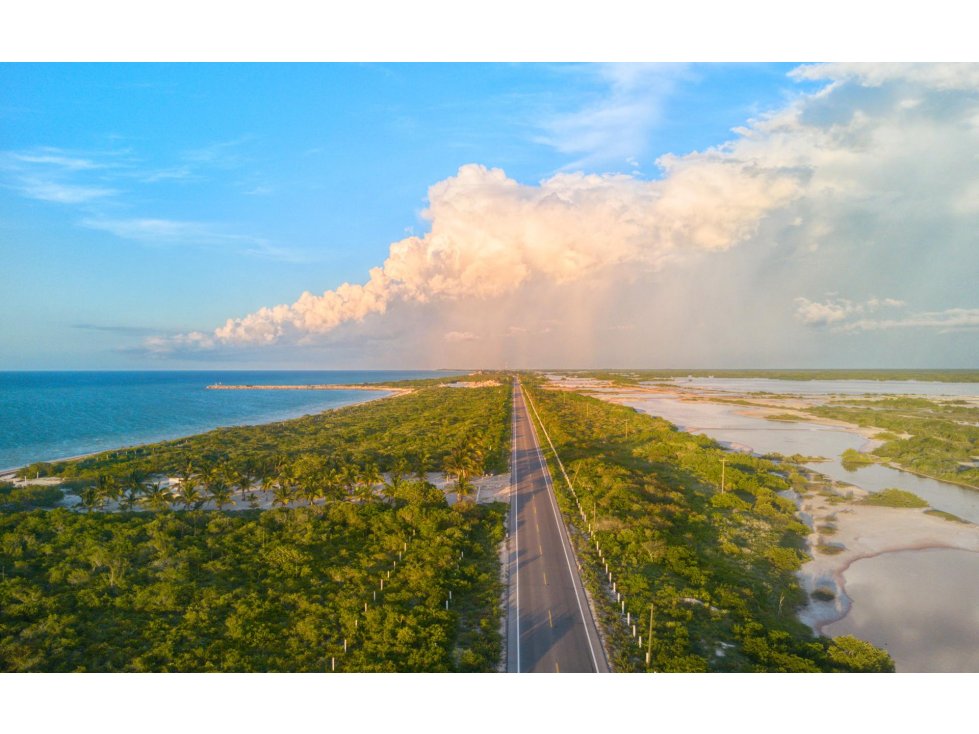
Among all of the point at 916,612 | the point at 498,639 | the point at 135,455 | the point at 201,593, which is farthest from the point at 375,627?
the point at 135,455

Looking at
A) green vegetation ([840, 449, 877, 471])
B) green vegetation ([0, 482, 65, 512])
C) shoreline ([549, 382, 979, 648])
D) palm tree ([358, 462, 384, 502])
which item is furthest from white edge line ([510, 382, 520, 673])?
green vegetation ([0, 482, 65, 512])

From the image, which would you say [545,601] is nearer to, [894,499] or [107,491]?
[107,491]

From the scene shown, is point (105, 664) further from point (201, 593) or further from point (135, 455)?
point (135, 455)

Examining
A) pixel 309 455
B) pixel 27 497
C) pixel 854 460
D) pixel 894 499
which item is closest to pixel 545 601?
pixel 309 455

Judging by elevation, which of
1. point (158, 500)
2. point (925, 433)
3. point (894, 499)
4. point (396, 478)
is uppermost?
point (925, 433)

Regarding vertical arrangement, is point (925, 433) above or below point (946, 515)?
above

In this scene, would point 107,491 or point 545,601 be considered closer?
point 545,601

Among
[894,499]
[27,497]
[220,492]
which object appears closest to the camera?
[220,492]

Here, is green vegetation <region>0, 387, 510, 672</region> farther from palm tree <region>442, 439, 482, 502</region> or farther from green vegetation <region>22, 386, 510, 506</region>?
green vegetation <region>22, 386, 510, 506</region>
